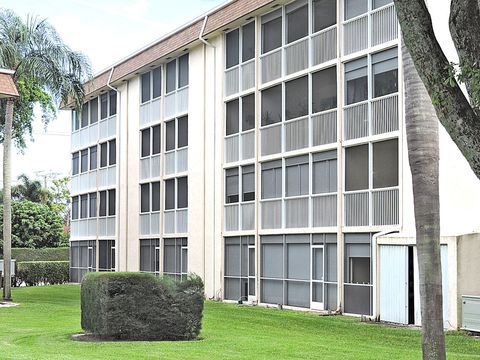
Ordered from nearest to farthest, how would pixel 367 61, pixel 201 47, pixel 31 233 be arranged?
pixel 367 61
pixel 201 47
pixel 31 233

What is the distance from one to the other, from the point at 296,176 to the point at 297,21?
5.40 meters

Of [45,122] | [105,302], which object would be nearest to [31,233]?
[45,122]

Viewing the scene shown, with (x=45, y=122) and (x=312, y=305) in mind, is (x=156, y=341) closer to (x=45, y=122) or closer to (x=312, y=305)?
(x=312, y=305)

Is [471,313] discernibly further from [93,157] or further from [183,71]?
[93,157]

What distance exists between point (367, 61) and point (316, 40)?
3.07 m

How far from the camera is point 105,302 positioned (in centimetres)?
1908

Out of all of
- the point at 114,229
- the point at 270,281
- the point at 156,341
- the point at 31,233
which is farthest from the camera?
the point at 31,233

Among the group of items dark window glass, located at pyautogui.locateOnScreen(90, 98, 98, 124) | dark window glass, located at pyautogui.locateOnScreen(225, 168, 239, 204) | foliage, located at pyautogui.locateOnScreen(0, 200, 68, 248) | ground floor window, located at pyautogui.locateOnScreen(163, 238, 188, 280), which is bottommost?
ground floor window, located at pyautogui.locateOnScreen(163, 238, 188, 280)

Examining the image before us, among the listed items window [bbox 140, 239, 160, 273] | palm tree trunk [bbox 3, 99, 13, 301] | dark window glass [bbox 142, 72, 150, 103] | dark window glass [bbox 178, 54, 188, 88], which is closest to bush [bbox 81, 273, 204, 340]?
palm tree trunk [bbox 3, 99, 13, 301]

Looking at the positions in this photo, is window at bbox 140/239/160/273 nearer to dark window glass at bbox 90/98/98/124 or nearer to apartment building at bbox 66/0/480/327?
apartment building at bbox 66/0/480/327

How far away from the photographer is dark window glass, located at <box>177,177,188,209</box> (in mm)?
38344

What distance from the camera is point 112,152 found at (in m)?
46.8

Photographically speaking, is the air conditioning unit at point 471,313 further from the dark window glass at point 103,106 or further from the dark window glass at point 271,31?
the dark window glass at point 103,106

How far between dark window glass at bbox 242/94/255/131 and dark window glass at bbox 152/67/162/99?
324 inches
